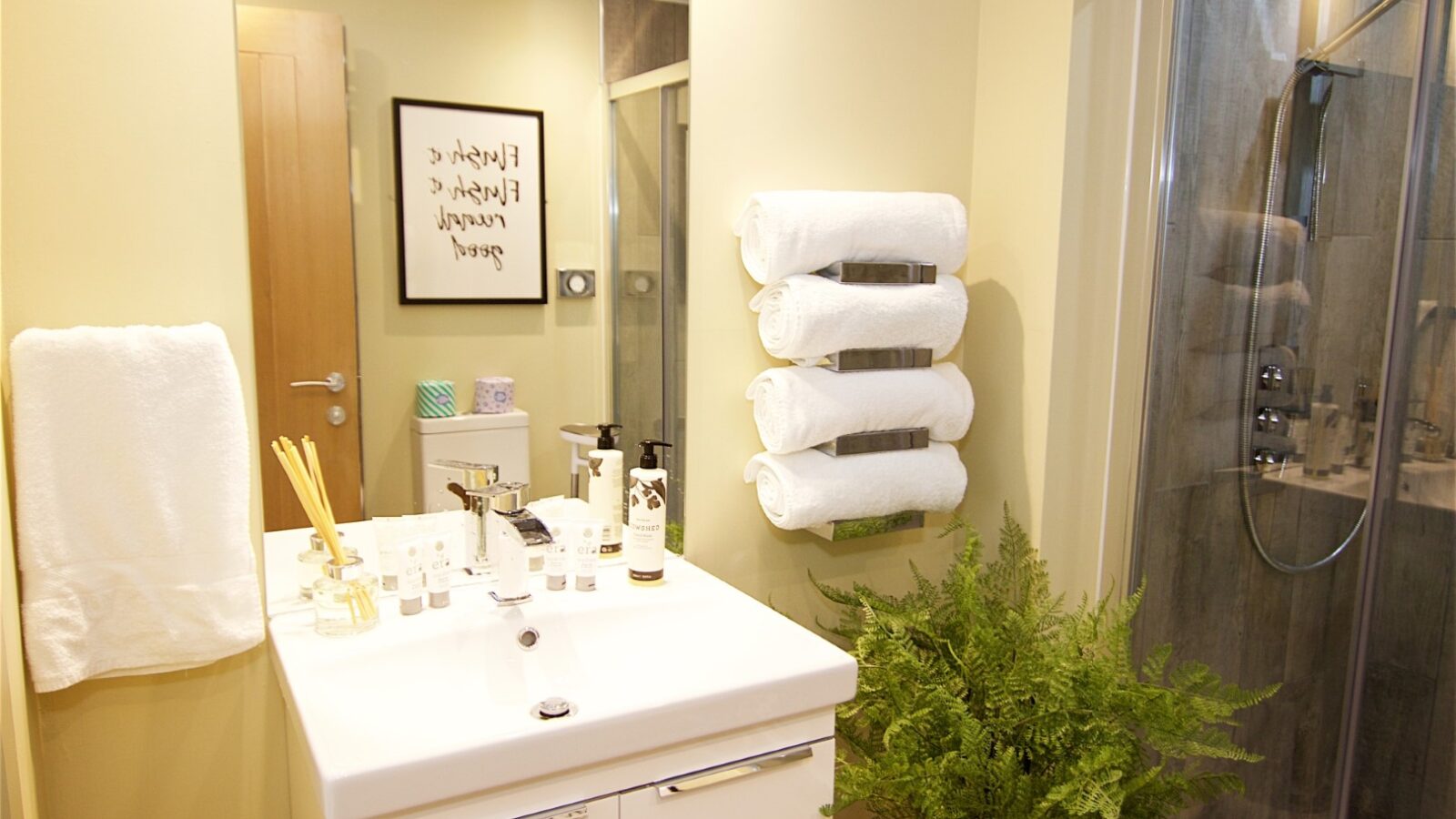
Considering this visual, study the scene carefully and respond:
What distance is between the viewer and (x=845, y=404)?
59.5 inches

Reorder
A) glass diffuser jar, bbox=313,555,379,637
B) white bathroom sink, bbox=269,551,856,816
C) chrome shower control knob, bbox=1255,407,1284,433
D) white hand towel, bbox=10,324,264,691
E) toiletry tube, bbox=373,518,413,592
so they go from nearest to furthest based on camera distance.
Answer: white bathroom sink, bbox=269,551,856,816
white hand towel, bbox=10,324,264,691
glass diffuser jar, bbox=313,555,379,637
toiletry tube, bbox=373,518,413,592
chrome shower control knob, bbox=1255,407,1284,433

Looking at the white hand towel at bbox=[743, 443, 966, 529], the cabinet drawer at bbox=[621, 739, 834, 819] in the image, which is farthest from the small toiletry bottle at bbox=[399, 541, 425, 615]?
the white hand towel at bbox=[743, 443, 966, 529]

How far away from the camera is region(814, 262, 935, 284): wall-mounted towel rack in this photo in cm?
150

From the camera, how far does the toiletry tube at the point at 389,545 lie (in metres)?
1.35

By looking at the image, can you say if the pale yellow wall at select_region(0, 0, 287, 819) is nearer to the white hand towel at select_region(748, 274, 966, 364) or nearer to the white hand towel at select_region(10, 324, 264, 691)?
the white hand towel at select_region(10, 324, 264, 691)

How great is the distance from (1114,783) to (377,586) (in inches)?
40.3

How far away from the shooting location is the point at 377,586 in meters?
1.33

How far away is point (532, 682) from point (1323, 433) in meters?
1.41

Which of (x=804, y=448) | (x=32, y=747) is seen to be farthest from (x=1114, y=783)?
(x=32, y=747)

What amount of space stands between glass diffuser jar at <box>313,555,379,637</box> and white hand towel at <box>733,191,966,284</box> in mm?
744

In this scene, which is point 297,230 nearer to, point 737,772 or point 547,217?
point 547,217

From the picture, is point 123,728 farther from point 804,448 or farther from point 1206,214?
point 1206,214

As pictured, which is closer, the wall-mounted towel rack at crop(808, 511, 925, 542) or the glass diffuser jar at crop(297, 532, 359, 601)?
the glass diffuser jar at crop(297, 532, 359, 601)

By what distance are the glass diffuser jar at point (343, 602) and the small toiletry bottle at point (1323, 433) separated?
5.20 ft
